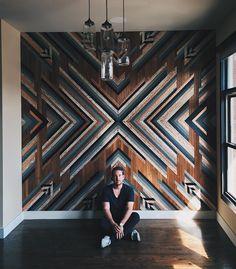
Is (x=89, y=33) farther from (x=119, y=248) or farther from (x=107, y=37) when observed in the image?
(x=119, y=248)

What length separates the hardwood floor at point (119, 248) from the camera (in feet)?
11.3

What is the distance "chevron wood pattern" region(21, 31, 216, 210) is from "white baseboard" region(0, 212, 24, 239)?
0.63 ft

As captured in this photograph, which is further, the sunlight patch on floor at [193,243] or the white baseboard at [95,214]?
the white baseboard at [95,214]

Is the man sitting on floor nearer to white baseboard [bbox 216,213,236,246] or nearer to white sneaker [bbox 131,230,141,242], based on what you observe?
white sneaker [bbox 131,230,141,242]

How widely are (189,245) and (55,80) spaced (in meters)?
2.79

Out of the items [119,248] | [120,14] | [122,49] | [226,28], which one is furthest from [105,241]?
[226,28]

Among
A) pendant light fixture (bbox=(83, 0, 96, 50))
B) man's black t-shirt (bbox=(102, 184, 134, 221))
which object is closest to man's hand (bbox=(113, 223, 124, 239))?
man's black t-shirt (bbox=(102, 184, 134, 221))

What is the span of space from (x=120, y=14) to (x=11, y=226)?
2924mm

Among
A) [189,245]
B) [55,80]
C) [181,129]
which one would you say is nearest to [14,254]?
[189,245]

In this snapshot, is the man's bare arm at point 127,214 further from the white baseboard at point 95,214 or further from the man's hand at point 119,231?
the white baseboard at point 95,214

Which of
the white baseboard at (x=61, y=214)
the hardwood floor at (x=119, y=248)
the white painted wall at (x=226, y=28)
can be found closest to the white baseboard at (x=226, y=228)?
the hardwood floor at (x=119, y=248)

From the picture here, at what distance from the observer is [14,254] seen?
12.1 feet

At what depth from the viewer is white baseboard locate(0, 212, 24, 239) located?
4203 mm

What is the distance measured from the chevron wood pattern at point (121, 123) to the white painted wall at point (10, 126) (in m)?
0.18
